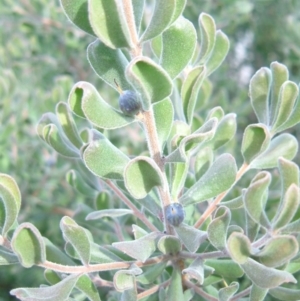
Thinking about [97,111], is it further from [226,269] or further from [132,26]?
[226,269]

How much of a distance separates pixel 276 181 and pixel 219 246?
22.5 inches

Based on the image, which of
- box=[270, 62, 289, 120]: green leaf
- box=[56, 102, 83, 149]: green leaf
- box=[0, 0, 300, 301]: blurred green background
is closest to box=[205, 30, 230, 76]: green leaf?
box=[270, 62, 289, 120]: green leaf

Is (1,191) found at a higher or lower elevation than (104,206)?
higher

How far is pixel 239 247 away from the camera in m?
0.65

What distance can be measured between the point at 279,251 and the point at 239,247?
5 cm

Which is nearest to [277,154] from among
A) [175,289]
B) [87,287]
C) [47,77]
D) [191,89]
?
[191,89]

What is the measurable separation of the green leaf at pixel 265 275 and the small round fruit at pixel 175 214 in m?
0.13

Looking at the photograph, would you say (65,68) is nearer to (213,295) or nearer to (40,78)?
(40,78)

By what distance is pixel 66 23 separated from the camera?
2219mm

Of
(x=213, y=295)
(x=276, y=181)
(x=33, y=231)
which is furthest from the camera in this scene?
(x=276, y=181)

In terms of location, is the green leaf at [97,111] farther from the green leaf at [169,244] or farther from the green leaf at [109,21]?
the green leaf at [169,244]

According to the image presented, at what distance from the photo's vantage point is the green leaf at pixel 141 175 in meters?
0.68

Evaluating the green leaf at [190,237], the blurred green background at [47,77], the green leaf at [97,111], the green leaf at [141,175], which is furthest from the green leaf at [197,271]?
the blurred green background at [47,77]

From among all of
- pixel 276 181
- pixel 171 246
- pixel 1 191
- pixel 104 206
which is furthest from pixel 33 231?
pixel 276 181
